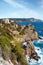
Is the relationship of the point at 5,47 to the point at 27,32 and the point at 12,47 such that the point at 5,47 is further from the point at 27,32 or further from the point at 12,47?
the point at 27,32

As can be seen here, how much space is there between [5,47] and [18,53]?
278 cm

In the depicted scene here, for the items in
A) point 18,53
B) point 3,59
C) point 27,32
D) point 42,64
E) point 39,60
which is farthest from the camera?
point 27,32

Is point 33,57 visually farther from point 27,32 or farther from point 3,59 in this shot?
point 27,32

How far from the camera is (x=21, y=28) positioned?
97.8 meters

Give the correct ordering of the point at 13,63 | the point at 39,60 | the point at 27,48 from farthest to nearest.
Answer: the point at 27,48
the point at 39,60
the point at 13,63

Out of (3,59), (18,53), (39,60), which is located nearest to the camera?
(3,59)

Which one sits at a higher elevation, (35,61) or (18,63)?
(18,63)

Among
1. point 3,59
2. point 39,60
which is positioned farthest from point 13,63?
point 39,60

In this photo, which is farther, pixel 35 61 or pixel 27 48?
pixel 27 48

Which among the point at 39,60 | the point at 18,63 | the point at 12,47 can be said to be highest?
the point at 12,47

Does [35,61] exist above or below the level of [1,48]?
below

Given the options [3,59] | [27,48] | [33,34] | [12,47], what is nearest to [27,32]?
[33,34]

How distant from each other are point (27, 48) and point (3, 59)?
2966 cm

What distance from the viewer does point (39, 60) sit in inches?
2078
